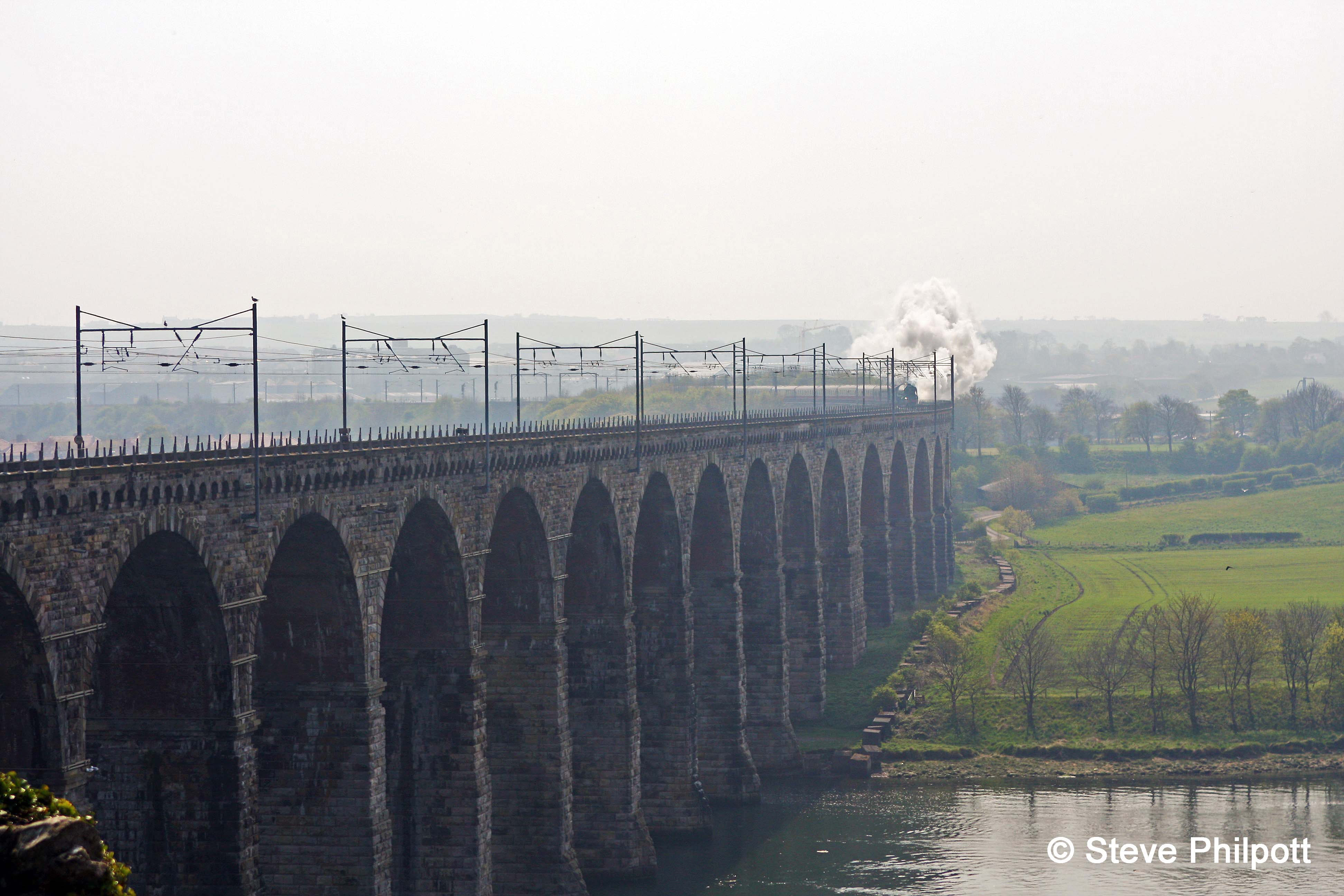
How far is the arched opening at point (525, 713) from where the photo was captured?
5494 cm

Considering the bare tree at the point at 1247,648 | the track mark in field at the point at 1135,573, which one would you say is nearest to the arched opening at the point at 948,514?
the track mark in field at the point at 1135,573

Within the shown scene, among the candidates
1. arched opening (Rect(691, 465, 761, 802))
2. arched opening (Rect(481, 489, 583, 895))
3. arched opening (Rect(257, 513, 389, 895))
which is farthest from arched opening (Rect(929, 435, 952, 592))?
arched opening (Rect(257, 513, 389, 895))

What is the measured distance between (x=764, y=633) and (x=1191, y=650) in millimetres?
22959

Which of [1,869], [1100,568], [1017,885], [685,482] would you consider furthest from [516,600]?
[1100,568]

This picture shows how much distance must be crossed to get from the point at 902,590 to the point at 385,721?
71.5m

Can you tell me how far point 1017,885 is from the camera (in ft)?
200

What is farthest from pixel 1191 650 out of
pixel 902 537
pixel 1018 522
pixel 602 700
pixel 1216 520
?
pixel 1216 520

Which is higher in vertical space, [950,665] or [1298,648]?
[1298,648]

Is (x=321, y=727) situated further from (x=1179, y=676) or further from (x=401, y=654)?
(x=1179, y=676)

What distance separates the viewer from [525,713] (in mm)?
55812

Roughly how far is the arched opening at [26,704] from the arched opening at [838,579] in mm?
64253

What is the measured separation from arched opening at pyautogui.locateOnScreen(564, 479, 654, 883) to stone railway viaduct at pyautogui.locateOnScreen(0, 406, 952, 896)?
0.32 ft

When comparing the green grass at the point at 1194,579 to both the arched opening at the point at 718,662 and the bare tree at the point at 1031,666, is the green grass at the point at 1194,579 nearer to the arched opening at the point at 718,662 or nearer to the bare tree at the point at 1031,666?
the bare tree at the point at 1031,666

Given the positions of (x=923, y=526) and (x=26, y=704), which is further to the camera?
(x=923, y=526)
